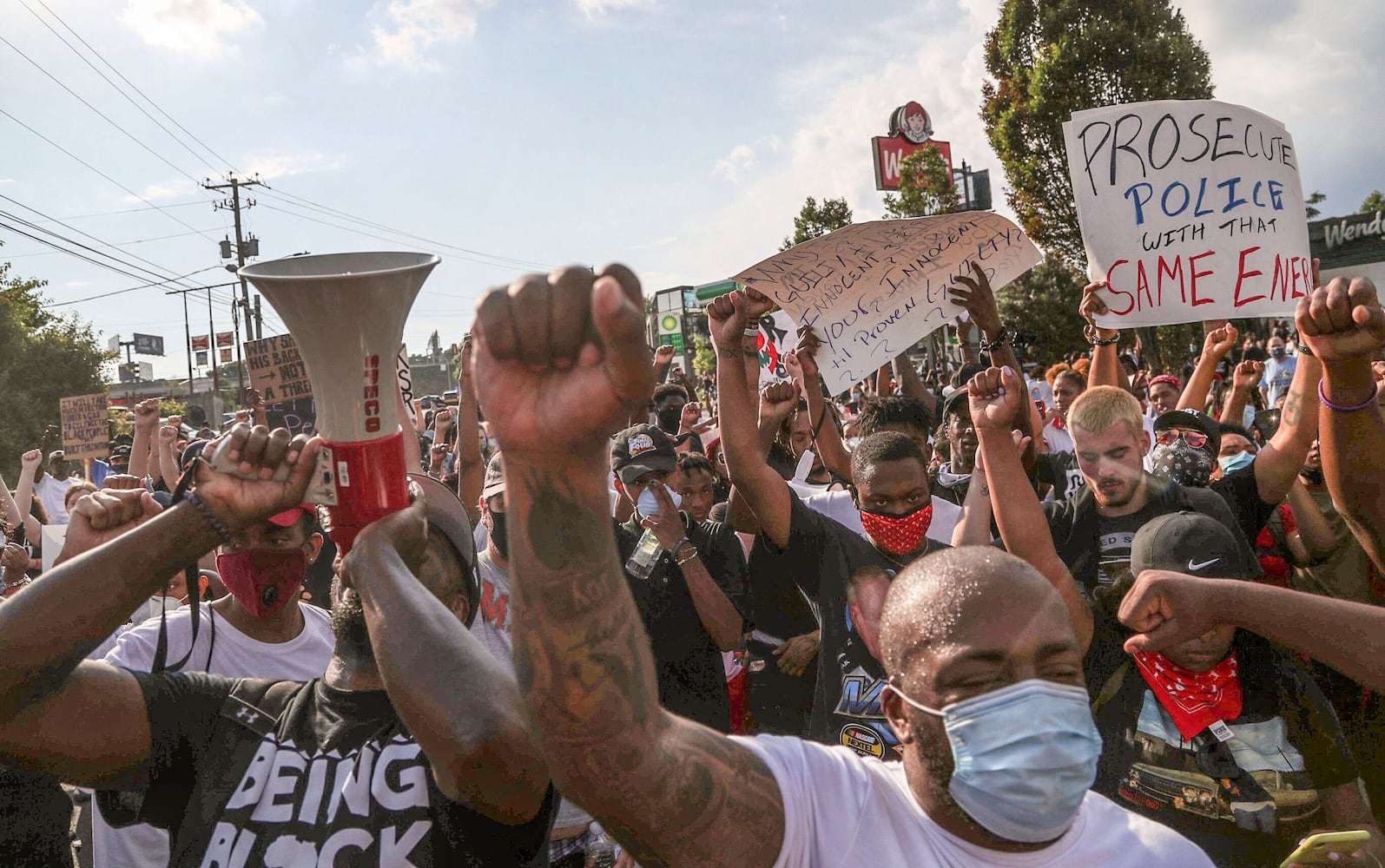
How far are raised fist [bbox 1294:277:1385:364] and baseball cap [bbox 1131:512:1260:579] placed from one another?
0.57m

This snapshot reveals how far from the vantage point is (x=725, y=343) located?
3.60 meters

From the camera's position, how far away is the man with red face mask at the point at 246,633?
104 inches

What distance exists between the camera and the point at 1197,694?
2617 millimetres

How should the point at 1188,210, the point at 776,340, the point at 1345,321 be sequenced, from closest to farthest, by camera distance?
the point at 1345,321 → the point at 1188,210 → the point at 776,340

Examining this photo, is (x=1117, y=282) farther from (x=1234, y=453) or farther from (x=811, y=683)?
(x=811, y=683)

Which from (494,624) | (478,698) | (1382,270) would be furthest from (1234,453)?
(1382,270)

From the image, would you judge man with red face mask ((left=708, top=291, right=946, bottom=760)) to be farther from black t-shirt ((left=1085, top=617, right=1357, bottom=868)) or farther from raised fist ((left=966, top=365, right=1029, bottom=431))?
black t-shirt ((left=1085, top=617, right=1357, bottom=868))

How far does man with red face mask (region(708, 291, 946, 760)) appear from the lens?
323 centimetres

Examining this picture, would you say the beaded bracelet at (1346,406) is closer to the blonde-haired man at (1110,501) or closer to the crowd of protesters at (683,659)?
the crowd of protesters at (683,659)

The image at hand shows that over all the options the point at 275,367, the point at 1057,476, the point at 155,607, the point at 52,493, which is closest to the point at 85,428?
the point at 52,493

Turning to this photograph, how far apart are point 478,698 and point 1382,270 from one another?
3229 centimetres

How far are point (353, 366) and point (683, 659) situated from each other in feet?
7.87

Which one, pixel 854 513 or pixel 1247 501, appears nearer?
pixel 1247 501

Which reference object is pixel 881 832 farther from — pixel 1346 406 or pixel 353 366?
pixel 1346 406
